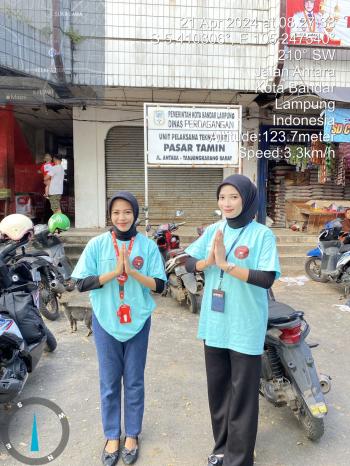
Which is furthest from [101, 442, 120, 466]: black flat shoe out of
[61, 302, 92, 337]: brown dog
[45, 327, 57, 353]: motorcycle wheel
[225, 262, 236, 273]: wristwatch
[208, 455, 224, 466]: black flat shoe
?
[61, 302, 92, 337]: brown dog

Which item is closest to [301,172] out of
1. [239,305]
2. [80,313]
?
[80,313]

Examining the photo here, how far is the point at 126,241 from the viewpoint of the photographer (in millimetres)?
2482

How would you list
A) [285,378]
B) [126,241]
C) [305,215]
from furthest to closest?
[305,215]
[285,378]
[126,241]

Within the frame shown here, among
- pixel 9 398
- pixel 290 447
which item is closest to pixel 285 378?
pixel 290 447

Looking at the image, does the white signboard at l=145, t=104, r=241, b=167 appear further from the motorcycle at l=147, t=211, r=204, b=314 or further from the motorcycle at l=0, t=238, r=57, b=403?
the motorcycle at l=0, t=238, r=57, b=403

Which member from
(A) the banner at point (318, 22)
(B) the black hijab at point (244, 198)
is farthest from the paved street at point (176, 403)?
(A) the banner at point (318, 22)

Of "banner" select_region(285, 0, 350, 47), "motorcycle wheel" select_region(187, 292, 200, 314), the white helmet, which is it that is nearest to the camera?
the white helmet

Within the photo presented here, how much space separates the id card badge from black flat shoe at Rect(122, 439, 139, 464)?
1.06 m

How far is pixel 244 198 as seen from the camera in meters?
2.12

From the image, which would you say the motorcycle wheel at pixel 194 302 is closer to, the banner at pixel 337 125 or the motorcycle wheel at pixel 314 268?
the motorcycle wheel at pixel 314 268

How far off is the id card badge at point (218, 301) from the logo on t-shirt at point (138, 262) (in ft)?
1.62

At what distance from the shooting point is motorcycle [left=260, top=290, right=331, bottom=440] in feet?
8.48

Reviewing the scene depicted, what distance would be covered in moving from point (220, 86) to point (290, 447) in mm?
6758

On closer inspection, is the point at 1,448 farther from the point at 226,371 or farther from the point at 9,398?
the point at 226,371
